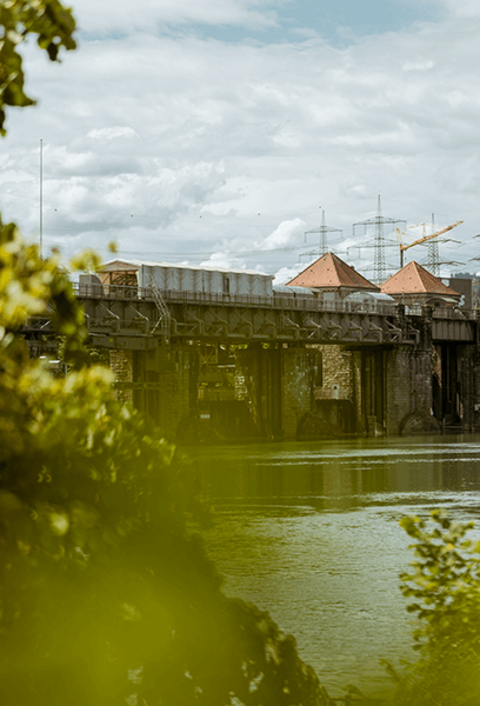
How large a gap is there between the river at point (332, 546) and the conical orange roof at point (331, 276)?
68040mm

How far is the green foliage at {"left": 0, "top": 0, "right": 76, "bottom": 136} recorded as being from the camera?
9.09 feet

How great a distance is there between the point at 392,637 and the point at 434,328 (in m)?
67.4

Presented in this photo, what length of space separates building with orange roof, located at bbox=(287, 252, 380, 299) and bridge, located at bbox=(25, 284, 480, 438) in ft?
68.7

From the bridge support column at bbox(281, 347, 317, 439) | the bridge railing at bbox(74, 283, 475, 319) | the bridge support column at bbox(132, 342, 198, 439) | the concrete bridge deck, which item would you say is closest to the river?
the concrete bridge deck

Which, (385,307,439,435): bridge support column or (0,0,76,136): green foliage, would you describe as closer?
(0,0,76,136): green foliage

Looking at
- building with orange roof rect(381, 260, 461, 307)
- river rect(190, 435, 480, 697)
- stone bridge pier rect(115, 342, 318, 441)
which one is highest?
building with orange roof rect(381, 260, 461, 307)

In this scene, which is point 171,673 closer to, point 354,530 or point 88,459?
point 88,459

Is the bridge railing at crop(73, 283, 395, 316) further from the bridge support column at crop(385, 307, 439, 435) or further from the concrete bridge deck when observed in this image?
the bridge support column at crop(385, 307, 439, 435)

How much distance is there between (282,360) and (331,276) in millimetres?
39679

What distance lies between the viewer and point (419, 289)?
4232 inches

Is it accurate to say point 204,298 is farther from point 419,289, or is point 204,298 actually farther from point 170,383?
point 419,289

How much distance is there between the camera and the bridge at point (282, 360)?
53781 mm

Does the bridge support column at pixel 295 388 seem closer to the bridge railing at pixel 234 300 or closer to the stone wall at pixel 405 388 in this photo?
the bridge railing at pixel 234 300

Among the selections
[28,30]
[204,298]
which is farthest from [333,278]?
[28,30]
